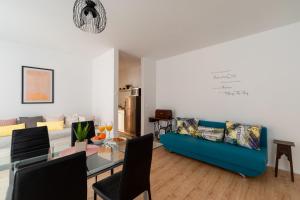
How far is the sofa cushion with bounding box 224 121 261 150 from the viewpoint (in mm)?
2438

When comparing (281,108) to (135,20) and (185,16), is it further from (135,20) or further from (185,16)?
(135,20)

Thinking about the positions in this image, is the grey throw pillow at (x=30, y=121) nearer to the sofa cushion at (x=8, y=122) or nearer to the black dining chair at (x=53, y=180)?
the sofa cushion at (x=8, y=122)

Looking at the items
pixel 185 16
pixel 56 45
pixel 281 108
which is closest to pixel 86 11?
pixel 185 16

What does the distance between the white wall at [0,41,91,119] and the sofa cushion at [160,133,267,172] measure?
2807 millimetres

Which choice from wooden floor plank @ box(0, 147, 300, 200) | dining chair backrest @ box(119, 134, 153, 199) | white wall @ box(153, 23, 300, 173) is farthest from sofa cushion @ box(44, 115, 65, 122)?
white wall @ box(153, 23, 300, 173)

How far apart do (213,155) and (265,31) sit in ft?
8.27

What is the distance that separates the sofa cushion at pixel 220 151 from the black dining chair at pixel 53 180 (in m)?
2.25

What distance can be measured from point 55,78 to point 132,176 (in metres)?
3.61

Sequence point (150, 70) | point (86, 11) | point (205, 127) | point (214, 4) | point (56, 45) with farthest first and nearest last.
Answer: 1. point (150, 70)
2. point (56, 45)
3. point (205, 127)
4. point (214, 4)
5. point (86, 11)

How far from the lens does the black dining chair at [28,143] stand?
1.62 meters

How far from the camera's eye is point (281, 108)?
8.38 ft

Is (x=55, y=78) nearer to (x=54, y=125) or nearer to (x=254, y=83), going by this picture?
(x=54, y=125)

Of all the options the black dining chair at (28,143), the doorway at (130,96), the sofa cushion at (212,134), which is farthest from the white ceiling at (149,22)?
the sofa cushion at (212,134)

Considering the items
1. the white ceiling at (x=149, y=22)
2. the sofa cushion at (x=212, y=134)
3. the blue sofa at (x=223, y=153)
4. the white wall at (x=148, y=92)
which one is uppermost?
the white ceiling at (x=149, y=22)
